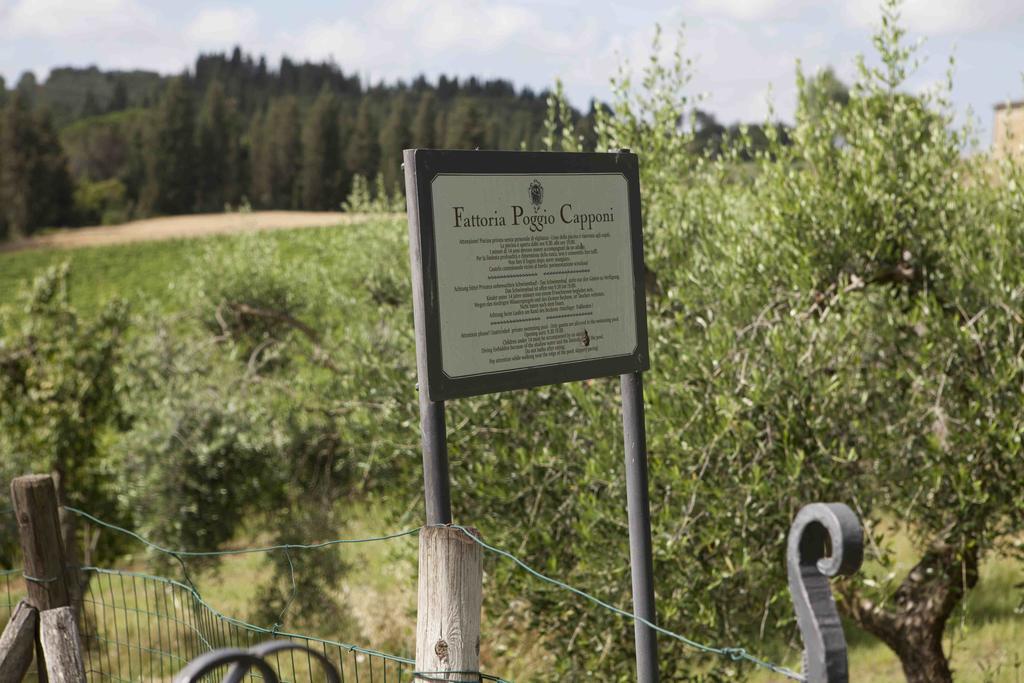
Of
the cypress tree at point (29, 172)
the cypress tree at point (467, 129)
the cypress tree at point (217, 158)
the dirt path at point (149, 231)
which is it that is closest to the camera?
the cypress tree at point (467, 129)

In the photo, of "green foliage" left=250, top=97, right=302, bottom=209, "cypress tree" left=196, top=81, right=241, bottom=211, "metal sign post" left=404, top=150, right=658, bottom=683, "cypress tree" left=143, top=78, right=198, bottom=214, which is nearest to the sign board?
"metal sign post" left=404, top=150, right=658, bottom=683

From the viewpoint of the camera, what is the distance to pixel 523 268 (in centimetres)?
500

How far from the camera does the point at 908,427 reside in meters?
7.31

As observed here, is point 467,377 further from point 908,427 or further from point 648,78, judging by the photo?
point 648,78

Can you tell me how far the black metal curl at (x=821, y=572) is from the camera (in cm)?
266

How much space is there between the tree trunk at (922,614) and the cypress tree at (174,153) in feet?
345

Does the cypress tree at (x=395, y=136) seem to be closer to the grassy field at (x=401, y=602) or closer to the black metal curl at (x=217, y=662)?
the grassy field at (x=401, y=602)

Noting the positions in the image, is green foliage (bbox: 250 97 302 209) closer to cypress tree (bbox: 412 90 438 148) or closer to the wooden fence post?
cypress tree (bbox: 412 90 438 148)

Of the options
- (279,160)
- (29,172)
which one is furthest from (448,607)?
(279,160)

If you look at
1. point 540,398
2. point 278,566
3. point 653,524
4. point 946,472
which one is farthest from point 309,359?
point 946,472

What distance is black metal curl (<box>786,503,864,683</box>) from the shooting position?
8.72ft

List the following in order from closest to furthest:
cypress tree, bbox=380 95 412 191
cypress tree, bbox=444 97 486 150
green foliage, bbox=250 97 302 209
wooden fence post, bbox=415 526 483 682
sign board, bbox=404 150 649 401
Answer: wooden fence post, bbox=415 526 483 682, sign board, bbox=404 150 649 401, cypress tree, bbox=444 97 486 150, cypress tree, bbox=380 95 412 191, green foliage, bbox=250 97 302 209

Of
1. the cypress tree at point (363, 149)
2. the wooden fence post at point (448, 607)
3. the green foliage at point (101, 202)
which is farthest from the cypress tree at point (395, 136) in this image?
the wooden fence post at point (448, 607)

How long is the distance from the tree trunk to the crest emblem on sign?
478cm
